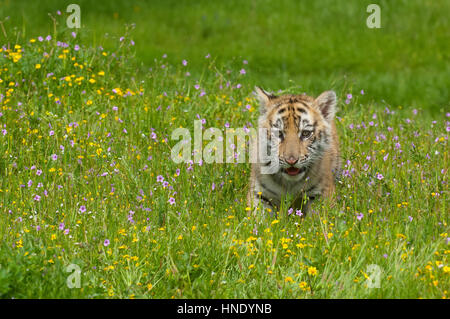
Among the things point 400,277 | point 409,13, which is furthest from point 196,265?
point 409,13

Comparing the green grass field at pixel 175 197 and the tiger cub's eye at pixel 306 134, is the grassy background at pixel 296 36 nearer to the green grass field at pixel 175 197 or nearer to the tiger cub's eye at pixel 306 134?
the green grass field at pixel 175 197

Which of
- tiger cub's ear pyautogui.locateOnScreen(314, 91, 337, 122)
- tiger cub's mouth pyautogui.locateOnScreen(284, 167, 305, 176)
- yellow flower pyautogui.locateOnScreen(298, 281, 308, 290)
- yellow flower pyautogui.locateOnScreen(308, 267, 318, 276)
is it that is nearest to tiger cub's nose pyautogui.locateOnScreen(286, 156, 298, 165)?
tiger cub's mouth pyautogui.locateOnScreen(284, 167, 305, 176)

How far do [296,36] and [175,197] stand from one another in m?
11.4

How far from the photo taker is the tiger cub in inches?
274

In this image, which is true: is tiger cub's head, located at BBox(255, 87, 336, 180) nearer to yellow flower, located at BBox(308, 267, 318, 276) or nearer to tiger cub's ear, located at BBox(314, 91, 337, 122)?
tiger cub's ear, located at BBox(314, 91, 337, 122)

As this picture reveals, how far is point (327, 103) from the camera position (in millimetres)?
7617

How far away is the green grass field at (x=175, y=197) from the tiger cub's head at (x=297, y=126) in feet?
1.68

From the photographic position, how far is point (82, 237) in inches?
229

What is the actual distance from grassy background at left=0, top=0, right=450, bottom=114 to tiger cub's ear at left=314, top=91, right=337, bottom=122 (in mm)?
6114

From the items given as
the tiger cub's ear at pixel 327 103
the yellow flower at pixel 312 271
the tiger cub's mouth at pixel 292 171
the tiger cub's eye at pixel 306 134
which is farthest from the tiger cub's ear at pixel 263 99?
the yellow flower at pixel 312 271

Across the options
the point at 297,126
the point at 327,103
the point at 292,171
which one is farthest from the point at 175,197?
the point at 327,103

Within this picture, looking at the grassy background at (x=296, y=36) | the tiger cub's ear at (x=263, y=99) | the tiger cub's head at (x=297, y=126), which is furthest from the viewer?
the grassy background at (x=296, y=36)

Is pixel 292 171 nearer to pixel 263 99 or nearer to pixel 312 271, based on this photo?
pixel 263 99

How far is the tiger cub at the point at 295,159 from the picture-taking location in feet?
22.9
